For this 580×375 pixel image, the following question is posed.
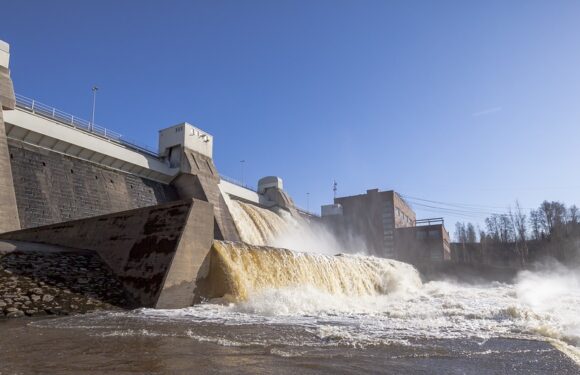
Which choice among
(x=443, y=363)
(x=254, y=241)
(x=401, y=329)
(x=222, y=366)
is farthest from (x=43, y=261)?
(x=254, y=241)

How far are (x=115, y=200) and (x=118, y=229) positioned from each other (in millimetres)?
9693

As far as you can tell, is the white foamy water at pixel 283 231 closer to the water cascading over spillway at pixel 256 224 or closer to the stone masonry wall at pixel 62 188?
the water cascading over spillway at pixel 256 224

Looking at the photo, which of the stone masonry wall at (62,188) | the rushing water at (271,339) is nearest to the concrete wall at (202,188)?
the stone masonry wall at (62,188)

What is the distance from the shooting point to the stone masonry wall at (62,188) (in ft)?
54.3

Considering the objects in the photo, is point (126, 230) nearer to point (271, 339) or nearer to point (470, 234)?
point (271, 339)

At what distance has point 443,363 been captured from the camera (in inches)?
181

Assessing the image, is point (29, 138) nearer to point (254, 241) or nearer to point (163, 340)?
point (254, 241)

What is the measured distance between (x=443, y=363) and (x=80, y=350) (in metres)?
4.47

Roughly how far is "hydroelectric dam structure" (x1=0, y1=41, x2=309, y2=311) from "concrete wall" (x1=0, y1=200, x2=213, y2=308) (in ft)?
0.10

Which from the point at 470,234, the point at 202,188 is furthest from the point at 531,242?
the point at 202,188

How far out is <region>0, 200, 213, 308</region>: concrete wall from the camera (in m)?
10.3

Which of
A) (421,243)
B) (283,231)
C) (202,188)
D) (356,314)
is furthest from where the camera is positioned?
(421,243)

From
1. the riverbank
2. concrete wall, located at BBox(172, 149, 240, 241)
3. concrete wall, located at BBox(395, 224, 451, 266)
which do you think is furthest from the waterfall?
concrete wall, located at BBox(395, 224, 451, 266)

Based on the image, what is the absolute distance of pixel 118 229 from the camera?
12.3 metres
